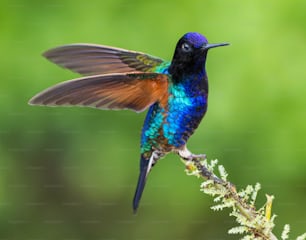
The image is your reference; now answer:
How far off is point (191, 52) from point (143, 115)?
1376mm

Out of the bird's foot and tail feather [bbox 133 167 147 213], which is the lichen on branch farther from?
tail feather [bbox 133 167 147 213]

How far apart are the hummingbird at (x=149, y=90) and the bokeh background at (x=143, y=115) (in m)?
0.99

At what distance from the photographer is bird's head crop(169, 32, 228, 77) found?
142 cm

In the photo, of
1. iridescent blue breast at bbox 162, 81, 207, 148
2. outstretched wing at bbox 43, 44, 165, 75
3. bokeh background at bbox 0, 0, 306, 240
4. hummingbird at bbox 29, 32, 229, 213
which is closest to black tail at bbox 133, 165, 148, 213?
hummingbird at bbox 29, 32, 229, 213

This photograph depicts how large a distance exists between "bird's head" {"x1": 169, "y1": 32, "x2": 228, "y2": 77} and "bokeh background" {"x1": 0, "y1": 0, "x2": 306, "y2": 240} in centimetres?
117

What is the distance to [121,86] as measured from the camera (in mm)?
1421

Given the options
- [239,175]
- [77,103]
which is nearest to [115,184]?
[239,175]

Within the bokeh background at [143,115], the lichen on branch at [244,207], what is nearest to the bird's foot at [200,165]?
the lichen on branch at [244,207]

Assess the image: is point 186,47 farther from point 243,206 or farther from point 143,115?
point 143,115

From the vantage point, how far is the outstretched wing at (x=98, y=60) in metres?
1.57

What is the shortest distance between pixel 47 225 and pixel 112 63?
1.53 meters

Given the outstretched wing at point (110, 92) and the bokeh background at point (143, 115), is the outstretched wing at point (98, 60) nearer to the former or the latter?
the outstretched wing at point (110, 92)

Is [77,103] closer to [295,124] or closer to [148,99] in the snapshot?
[148,99]

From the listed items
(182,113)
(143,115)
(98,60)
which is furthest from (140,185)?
(143,115)
